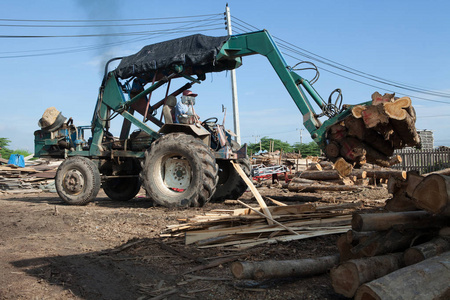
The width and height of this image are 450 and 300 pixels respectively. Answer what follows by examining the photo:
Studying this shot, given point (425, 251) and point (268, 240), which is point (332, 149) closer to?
point (268, 240)

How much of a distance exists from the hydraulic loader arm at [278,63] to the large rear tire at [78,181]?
161 inches

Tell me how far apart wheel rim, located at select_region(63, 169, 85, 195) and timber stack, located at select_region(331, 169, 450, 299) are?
766 cm

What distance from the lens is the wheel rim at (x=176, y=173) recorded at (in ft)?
29.2

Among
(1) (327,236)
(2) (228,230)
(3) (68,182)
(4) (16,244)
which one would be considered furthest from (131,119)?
(1) (327,236)

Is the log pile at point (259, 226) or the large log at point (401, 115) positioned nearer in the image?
the log pile at point (259, 226)

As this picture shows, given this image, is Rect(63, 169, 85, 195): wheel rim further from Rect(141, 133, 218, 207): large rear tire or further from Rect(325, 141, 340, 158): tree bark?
Rect(325, 141, 340, 158): tree bark

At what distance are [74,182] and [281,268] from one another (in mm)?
7715

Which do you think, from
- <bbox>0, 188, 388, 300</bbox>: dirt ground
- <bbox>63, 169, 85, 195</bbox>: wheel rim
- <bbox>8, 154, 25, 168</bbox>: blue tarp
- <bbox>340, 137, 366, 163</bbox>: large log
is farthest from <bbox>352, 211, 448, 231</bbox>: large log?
<bbox>8, 154, 25, 168</bbox>: blue tarp

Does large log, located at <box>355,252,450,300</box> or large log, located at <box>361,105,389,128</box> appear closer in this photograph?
large log, located at <box>355,252,450,300</box>

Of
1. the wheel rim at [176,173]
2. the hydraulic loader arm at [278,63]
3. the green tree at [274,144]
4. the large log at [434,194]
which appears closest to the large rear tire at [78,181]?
the wheel rim at [176,173]

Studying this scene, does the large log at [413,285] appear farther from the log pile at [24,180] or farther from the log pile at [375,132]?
the log pile at [24,180]

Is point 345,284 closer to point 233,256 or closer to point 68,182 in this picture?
point 233,256

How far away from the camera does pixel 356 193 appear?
484 inches

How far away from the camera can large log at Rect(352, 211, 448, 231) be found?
3582mm
